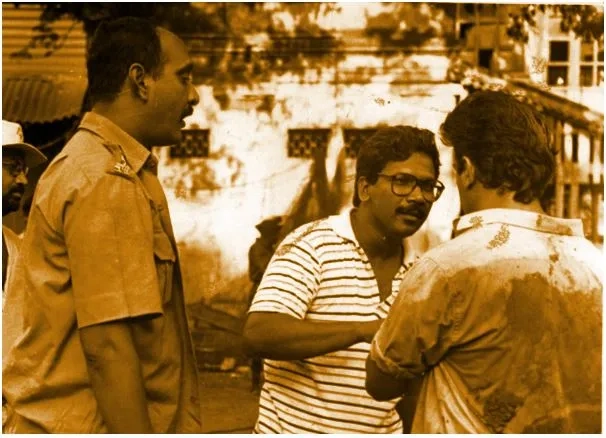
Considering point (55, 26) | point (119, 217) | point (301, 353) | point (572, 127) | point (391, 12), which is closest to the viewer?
point (119, 217)

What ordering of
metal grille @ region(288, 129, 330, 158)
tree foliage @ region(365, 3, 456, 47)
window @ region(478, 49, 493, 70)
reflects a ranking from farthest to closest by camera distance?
window @ region(478, 49, 493, 70) < metal grille @ region(288, 129, 330, 158) < tree foliage @ region(365, 3, 456, 47)

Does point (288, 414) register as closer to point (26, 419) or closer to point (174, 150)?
point (26, 419)

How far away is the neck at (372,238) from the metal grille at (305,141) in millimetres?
3098

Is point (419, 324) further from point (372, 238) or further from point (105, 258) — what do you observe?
point (372, 238)

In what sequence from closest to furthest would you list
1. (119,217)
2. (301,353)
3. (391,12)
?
(119,217) → (301,353) → (391,12)

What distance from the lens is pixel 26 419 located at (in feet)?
7.49

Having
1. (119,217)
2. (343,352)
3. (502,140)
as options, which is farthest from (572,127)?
(119,217)

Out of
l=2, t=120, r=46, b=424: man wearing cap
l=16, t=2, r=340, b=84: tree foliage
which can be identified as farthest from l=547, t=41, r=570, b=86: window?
l=2, t=120, r=46, b=424: man wearing cap

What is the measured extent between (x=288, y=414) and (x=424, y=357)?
2.46 feet

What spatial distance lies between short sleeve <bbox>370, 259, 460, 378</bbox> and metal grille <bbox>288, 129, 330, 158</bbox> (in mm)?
3950

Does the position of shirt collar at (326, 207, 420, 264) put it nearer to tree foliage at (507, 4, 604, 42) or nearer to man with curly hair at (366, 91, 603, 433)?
man with curly hair at (366, 91, 603, 433)

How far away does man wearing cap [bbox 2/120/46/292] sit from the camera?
3.60 m

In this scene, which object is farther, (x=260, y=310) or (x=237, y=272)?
(x=237, y=272)

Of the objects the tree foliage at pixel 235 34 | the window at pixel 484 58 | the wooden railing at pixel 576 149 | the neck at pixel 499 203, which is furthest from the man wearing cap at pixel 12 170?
the window at pixel 484 58
